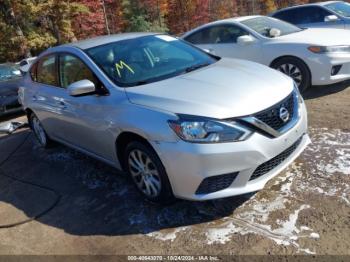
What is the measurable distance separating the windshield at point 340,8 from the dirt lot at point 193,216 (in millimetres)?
5625

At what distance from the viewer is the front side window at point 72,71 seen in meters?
4.44

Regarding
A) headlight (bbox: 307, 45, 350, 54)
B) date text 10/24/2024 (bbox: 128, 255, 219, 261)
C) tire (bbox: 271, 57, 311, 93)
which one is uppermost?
headlight (bbox: 307, 45, 350, 54)

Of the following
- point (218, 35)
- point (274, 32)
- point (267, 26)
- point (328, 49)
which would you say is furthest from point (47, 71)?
point (328, 49)

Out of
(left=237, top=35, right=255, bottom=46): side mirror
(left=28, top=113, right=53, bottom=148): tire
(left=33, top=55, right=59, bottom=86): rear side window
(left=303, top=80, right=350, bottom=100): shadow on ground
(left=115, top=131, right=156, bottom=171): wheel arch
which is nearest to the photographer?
(left=115, top=131, right=156, bottom=171): wheel arch

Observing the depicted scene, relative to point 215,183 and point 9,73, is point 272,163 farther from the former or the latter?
point 9,73

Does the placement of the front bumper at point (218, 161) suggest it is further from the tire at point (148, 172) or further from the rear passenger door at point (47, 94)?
the rear passenger door at point (47, 94)

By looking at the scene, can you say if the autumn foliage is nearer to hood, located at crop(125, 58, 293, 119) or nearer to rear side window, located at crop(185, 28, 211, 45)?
rear side window, located at crop(185, 28, 211, 45)

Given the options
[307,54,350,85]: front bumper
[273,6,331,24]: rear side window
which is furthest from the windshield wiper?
[273,6,331,24]: rear side window

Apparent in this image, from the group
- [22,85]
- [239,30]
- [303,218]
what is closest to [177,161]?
[303,218]

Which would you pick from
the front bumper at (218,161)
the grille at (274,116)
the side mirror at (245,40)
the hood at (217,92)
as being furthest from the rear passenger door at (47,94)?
the side mirror at (245,40)

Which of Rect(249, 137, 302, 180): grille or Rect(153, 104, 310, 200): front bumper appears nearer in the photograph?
Rect(153, 104, 310, 200): front bumper

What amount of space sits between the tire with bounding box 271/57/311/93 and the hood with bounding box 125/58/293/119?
254cm

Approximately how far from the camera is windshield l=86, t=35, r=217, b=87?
4215 mm

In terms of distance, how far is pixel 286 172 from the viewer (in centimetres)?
425
